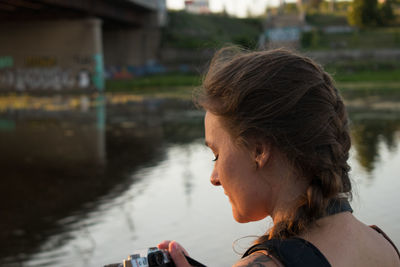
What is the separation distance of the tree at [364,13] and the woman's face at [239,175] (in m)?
66.8

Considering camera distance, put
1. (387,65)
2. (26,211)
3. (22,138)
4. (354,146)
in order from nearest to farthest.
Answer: (26,211), (354,146), (22,138), (387,65)

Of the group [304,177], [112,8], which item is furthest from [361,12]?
[304,177]

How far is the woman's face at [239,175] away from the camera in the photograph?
4.66 ft

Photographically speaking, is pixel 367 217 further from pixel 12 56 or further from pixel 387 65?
pixel 387 65

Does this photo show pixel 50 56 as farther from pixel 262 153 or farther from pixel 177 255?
pixel 262 153

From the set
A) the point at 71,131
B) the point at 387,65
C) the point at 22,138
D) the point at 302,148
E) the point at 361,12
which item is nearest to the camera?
the point at 302,148

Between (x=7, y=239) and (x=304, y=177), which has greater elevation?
(x=304, y=177)

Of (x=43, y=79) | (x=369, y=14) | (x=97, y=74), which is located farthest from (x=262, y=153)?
(x=369, y=14)

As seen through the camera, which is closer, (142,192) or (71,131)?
(142,192)

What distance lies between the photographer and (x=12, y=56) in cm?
3550

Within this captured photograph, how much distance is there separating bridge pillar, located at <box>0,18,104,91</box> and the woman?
1289 inches

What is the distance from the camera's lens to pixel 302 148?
1319 mm

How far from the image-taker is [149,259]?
1.50 meters

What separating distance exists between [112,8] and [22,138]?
69.8ft
